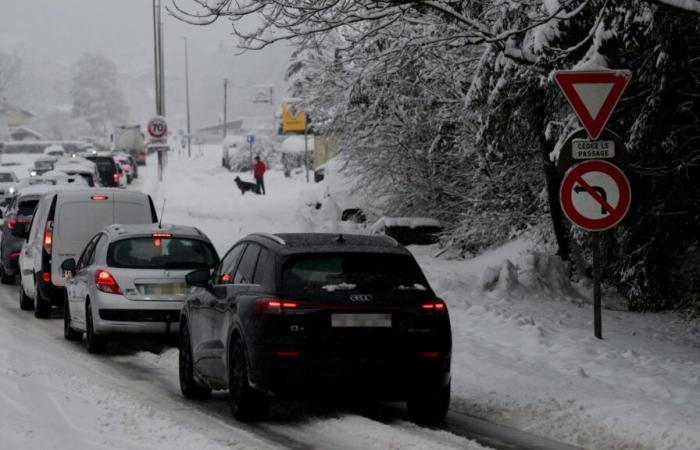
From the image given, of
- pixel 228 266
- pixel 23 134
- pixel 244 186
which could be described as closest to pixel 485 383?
pixel 228 266

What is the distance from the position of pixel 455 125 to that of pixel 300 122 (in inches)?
2598

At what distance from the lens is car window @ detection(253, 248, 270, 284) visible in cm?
1006

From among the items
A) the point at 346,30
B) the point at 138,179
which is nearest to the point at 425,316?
the point at 346,30

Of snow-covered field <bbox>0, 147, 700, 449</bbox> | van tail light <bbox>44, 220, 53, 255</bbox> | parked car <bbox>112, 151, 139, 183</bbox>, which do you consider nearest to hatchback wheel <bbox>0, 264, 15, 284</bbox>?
snow-covered field <bbox>0, 147, 700, 449</bbox>

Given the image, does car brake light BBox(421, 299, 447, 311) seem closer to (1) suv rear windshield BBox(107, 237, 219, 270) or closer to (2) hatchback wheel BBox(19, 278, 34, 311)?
(1) suv rear windshield BBox(107, 237, 219, 270)

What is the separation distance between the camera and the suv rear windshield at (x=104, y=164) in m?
56.8

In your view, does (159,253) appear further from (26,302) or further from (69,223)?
(26,302)

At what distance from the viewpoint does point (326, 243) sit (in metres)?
10.2

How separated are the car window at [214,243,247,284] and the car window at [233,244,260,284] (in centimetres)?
13

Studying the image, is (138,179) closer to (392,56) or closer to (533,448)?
(392,56)

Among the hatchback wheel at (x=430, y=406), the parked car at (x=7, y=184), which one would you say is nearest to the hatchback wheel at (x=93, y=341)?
the hatchback wheel at (x=430, y=406)

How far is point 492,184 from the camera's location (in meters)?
23.9

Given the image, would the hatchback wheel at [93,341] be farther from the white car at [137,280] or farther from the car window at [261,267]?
the car window at [261,267]

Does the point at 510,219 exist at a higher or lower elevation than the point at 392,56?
lower
